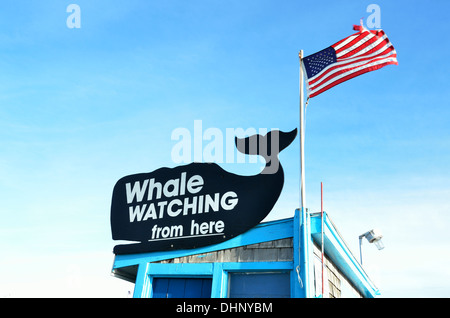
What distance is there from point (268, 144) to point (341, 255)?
361cm

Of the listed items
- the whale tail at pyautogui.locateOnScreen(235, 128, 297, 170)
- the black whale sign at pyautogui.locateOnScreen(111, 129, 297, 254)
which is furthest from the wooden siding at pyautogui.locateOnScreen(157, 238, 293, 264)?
the whale tail at pyautogui.locateOnScreen(235, 128, 297, 170)

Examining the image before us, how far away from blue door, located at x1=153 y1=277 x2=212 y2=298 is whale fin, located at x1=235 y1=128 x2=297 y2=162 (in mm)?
3239

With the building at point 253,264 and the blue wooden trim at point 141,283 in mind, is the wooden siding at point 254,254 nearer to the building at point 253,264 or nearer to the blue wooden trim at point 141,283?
the building at point 253,264

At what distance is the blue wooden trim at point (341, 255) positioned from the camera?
812 centimetres

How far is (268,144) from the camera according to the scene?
8.94 metres

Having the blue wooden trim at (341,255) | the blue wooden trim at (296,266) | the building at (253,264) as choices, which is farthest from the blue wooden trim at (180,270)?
the blue wooden trim at (341,255)

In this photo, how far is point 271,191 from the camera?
8555 millimetres

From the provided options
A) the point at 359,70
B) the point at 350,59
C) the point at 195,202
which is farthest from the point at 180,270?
the point at 350,59

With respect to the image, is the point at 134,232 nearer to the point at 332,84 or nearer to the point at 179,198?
the point at 179,198

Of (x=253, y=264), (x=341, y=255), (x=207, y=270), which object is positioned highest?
(x=341, y=255)

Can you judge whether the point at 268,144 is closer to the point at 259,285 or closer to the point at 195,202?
the point at 195,202

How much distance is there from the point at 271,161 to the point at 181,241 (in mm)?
3000

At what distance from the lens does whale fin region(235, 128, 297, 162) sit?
8.79 meters
